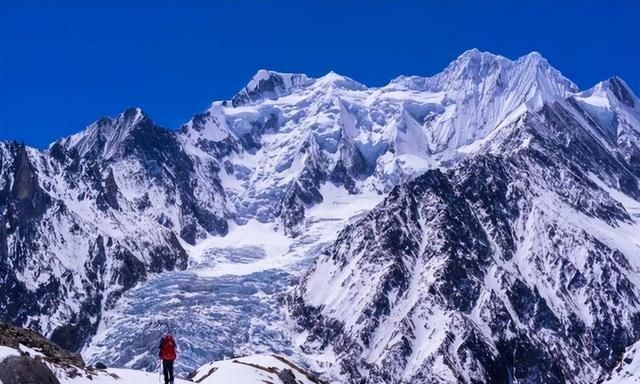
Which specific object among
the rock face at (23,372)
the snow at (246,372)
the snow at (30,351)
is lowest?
the rock face at (23,372)

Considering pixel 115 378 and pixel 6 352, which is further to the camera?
pixel 115 378

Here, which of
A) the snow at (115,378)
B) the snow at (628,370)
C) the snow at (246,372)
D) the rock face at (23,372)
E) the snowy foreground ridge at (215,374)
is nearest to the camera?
the rock face at (23,372)

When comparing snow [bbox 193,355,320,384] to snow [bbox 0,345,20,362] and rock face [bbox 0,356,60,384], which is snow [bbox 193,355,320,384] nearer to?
rock face [bbox 0,356,60,384]

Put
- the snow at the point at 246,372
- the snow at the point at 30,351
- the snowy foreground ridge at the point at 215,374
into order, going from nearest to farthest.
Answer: the snow at the point at 30,351 < the snowy foreground ridge at the point at 215,374 < the snow at the point at 246,372

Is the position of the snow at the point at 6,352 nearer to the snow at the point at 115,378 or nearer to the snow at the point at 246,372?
the snow at the point at 115,378

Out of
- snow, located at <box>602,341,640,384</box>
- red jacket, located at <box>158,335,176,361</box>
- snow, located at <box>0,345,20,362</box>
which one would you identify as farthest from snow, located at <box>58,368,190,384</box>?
snow, located at <box>602,341,640,384</box>

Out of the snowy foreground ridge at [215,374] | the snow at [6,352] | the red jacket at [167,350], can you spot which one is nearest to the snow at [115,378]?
the snowy foreground ridge at [215,374]

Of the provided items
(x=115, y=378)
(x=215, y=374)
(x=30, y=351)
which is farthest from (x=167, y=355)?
(x=215, y=374)

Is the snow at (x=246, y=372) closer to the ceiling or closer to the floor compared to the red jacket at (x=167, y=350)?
closer to the ceiling

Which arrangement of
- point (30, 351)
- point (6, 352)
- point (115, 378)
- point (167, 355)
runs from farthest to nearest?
point (115, 378)
point (167, 355)
point (30, 351)
point (6, 352)

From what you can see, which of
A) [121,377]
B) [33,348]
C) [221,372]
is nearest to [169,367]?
[121,377]

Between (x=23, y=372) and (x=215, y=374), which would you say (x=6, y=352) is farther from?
(x=215, y=374)

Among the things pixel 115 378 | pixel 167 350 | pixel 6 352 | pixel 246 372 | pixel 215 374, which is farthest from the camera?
pixel 246 372

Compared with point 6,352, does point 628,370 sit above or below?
above
